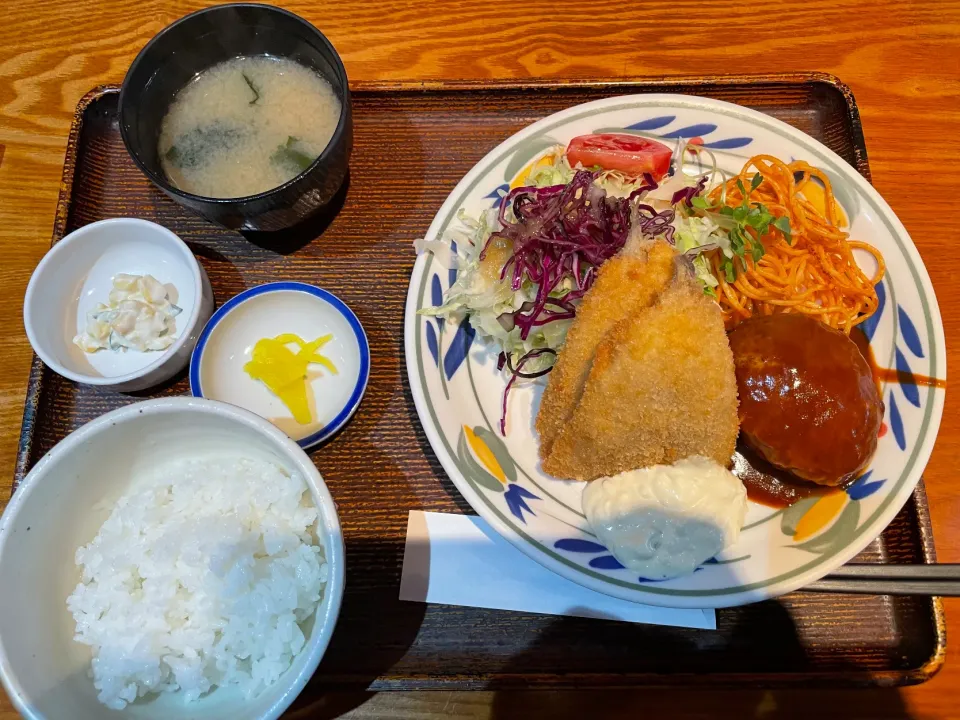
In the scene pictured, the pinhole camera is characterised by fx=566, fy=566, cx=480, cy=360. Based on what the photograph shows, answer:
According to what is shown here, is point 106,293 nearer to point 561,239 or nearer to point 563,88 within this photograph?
point 561,239

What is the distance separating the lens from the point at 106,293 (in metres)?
1.80

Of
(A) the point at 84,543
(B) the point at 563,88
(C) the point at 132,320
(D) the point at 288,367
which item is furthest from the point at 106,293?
(B) the point at 563,88

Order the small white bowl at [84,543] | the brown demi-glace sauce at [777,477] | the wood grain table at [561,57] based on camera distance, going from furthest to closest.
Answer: the wood grain table at [561,57] < the brown demi-glace sauce at [777,477] < the small white bowl at [84,543]

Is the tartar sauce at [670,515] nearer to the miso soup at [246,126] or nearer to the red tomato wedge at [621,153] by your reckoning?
the red tomato wedge at [621,153]

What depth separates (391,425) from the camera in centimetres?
170

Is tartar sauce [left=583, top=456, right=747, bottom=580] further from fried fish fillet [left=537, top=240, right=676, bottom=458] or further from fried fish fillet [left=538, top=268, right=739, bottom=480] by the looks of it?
fried fish fillet [left=537, top=240, right=676, bottom=458]

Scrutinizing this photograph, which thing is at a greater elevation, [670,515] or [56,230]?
[56,230]

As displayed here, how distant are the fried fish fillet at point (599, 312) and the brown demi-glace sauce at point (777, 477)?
0.51 meters

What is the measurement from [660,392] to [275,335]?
117cm

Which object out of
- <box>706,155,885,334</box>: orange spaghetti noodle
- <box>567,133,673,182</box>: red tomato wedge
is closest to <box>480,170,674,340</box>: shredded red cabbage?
Result: <box>567,133,673,182</box>: red tomato wedge

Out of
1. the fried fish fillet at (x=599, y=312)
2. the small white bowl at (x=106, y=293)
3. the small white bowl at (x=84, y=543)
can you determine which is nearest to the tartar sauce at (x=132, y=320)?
the small white bowl at (x=106, y=293)

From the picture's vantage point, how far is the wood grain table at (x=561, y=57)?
1947mm

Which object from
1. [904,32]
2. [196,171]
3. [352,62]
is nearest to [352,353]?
[196,171]

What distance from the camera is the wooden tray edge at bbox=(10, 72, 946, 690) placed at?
1.41 meters
